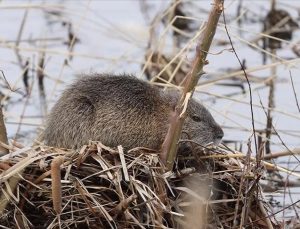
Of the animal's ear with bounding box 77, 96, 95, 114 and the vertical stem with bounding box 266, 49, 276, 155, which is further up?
the animal's ear with bounding box 77, 96, 95, 114

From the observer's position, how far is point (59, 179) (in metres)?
3.81

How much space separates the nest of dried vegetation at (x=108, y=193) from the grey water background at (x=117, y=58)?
125 cm

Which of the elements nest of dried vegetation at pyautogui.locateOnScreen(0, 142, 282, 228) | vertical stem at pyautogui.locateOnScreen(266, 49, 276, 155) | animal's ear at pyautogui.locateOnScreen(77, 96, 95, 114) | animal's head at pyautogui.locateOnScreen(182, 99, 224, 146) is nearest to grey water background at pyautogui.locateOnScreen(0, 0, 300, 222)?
vertical stem at pyautogui.locateOnScreen(266, 49, 276, 155)

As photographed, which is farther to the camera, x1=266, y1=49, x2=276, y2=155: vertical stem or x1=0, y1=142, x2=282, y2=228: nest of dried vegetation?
x1=266, y1=49, x2=276, y2=155: vertical stem

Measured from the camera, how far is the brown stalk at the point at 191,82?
3.65 metres

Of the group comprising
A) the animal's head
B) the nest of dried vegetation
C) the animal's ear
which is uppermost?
the animal's ear

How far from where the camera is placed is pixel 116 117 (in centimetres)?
447

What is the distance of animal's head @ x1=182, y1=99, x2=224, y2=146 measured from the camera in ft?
15.3

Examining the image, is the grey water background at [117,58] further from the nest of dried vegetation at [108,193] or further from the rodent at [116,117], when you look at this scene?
the nest of dried vegetation at [108,193]

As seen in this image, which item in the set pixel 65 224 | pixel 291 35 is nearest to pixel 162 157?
pixel 65 224

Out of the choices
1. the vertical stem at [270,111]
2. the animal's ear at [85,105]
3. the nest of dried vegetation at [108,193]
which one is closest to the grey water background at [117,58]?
the vertical stem at [270,111]

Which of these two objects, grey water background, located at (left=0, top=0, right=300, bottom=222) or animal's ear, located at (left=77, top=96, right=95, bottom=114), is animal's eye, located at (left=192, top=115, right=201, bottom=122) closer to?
animal's ear, located at (left=77, top=96, right=95, bottom=114)

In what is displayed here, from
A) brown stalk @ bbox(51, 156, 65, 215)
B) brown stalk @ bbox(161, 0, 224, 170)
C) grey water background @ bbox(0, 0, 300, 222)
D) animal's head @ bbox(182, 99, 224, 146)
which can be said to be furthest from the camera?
grey water background @ bbox(0, 0, 300, 222)

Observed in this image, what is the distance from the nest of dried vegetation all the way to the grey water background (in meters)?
1.25
